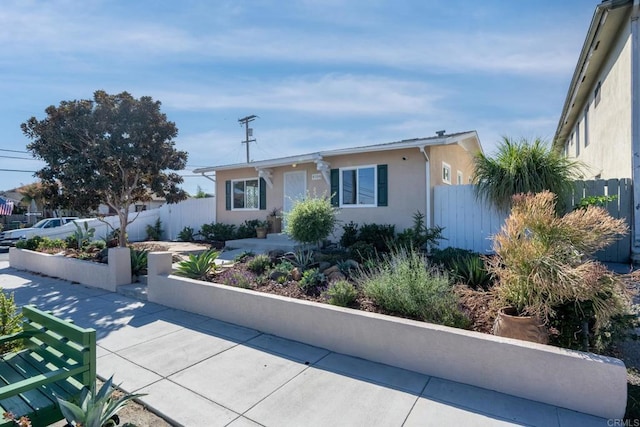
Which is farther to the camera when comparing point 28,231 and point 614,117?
point 28,231

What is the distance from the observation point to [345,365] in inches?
145

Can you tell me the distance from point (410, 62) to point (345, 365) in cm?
781

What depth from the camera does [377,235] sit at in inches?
363

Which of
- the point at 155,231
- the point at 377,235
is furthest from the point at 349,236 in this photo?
the point at 155,231

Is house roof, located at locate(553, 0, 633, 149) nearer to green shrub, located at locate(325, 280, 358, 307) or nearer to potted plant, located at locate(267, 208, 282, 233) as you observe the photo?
green shrub, located at locate(325, 280, 358, 307)

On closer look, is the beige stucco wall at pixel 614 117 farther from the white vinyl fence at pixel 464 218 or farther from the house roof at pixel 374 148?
the house roof at pixel 374 148

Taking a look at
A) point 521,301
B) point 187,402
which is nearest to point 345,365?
point 187,402

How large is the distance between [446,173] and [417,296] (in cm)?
802

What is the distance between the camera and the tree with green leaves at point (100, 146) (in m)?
8.11

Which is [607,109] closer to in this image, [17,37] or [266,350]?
[266,350]

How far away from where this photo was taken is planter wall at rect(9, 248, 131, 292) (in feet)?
22.5

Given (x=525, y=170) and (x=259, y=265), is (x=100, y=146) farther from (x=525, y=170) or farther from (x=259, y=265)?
(x=525, y=170)

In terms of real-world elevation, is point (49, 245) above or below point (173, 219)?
below

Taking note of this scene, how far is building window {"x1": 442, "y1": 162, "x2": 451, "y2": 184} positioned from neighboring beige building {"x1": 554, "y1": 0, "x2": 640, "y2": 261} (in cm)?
309
